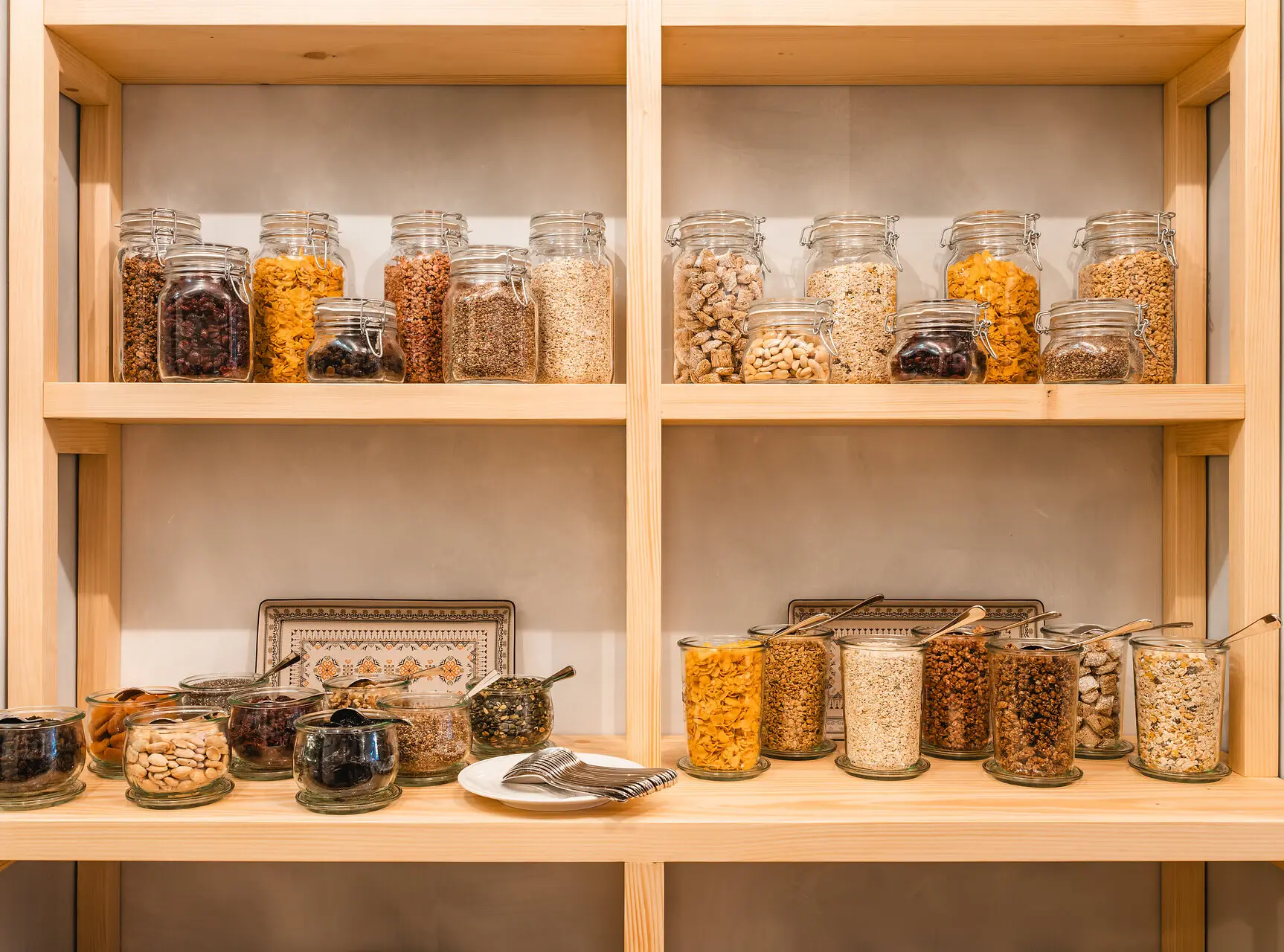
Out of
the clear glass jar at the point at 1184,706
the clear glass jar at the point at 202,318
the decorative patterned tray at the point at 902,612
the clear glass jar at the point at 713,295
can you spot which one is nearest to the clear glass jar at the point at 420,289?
the clear glass jar at the point at 202,318

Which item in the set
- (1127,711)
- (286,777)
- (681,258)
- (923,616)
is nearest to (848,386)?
(681,258)

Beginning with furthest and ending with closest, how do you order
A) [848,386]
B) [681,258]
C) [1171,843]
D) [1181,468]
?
[1181,468] < [681,258] < [848,386] < [1171,843]

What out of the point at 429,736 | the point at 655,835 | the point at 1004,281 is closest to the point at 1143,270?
the point at 1004,281

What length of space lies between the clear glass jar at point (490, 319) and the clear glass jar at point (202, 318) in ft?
0.87

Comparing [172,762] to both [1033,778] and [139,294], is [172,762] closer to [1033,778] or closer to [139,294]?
[139,294]

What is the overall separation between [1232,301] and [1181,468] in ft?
0.95

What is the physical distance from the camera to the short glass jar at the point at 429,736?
1.21m

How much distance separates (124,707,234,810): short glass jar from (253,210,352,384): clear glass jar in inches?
17.8

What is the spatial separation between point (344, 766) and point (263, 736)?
0.19 m

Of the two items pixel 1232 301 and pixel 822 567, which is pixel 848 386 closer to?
pixel 822 567

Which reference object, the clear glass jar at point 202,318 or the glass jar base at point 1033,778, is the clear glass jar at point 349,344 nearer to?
the clear glass jar at point 202,318

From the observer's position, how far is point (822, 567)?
1496mm

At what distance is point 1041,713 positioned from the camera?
1.21m

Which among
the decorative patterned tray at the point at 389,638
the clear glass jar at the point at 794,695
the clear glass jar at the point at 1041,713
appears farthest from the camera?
the decorative patterned tray at the point at 389,638
